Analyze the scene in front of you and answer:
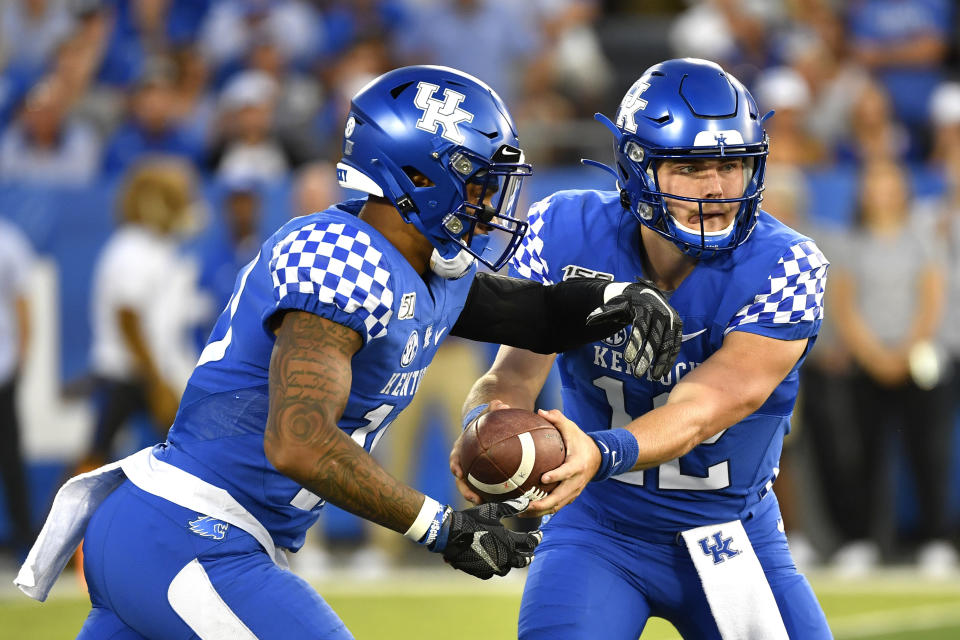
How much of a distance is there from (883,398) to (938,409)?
0.30m

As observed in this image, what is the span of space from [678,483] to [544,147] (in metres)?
5.55

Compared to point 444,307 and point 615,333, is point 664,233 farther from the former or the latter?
point 444,307

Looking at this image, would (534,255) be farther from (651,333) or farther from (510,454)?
(510,454)

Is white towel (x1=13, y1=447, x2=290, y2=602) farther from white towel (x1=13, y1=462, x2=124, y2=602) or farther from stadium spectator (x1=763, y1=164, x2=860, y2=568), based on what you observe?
stadium spectator (x1=763, y1=164, x2=860, y2=568)

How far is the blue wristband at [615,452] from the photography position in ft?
10.2

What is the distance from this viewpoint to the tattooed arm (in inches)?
108

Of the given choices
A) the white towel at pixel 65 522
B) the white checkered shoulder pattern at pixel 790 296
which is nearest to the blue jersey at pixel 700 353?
the white checkered shoulder pattern at pixel 790 296

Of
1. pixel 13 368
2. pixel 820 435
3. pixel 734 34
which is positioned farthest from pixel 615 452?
pixel 734 34

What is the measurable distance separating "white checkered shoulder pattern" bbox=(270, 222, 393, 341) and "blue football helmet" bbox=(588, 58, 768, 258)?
88cm

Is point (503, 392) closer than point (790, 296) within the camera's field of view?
No

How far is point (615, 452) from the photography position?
312 cm

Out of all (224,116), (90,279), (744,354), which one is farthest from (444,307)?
(224,116)

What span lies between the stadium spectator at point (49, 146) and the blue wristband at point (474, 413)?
222 inches

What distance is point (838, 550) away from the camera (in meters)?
7.71
